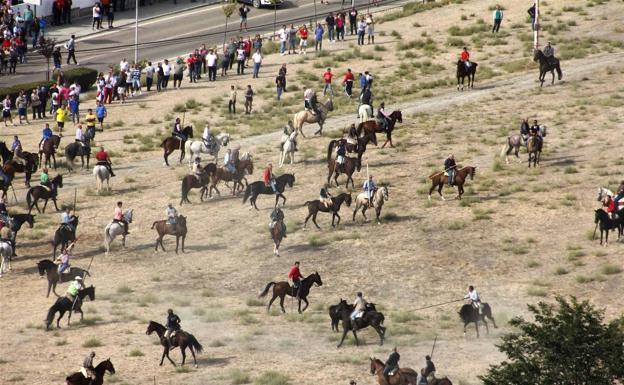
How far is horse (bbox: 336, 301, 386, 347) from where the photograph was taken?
44.2 meters

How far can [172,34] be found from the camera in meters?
90.6

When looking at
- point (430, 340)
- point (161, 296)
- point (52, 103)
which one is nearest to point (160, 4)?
point (52, 103)

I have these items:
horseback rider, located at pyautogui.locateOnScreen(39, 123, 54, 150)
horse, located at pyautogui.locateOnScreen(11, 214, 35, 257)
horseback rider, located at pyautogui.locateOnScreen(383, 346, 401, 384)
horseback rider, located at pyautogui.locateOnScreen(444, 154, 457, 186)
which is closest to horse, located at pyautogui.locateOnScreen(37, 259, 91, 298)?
horse, located at pyautogui.locateOnScreen(11, 214, 35, 257)

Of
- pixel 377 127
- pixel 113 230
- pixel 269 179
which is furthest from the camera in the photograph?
pixel 377 127

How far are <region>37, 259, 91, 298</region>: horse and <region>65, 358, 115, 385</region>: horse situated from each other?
9.27 m

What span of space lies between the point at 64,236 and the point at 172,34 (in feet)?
126

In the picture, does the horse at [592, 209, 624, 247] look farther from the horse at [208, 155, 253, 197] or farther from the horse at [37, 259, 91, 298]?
the horse at [37, 259, 91, 298]

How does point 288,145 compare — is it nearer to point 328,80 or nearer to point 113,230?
point 113,230

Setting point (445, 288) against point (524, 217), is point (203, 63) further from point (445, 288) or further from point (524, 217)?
point (445, 288)

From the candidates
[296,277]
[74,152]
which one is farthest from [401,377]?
[74,152]

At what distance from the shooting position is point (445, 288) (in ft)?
165

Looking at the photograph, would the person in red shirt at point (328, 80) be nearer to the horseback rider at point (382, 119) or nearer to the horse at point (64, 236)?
the horseback rider at point (382, 119)

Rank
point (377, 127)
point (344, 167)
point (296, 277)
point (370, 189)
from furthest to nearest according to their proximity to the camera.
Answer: point (377, 127) → point (344, 167) → point (370, 189) → point (296, 277)

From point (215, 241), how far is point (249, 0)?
140 ft
